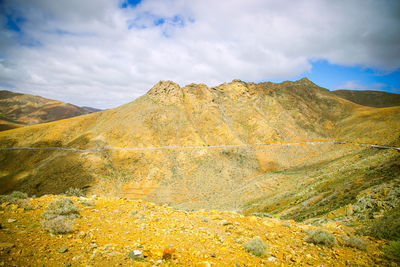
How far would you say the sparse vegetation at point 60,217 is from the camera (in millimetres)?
4715

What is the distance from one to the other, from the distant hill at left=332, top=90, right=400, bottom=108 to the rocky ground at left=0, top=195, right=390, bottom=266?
116m

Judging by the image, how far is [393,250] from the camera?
535 cm

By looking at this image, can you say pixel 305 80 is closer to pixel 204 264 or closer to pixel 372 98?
pixel 372 98

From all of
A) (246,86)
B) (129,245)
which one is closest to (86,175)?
(129,245)

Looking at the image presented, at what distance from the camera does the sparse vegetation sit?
4715mm

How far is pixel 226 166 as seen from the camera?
37562 mm

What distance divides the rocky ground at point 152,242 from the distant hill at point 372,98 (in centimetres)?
11572

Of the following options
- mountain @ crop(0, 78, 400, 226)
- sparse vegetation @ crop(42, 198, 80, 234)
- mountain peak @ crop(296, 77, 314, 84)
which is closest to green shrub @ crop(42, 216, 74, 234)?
sparse vegetation @ crop(42, 198, 80, 234)

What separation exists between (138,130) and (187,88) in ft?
70.5

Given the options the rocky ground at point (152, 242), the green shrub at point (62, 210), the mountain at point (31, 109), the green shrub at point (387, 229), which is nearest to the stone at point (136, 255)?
the rocky ground at point (152, 242)

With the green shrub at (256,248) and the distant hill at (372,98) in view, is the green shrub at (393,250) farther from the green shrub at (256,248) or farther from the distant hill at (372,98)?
the distant hill at (372,98)

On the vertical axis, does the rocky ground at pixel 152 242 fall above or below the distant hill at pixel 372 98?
below

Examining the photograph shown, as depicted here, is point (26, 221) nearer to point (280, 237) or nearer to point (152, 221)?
point (152, 221)

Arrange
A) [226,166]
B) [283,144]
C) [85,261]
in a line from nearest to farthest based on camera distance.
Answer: [85,261]
[226,166]
[283,144]
